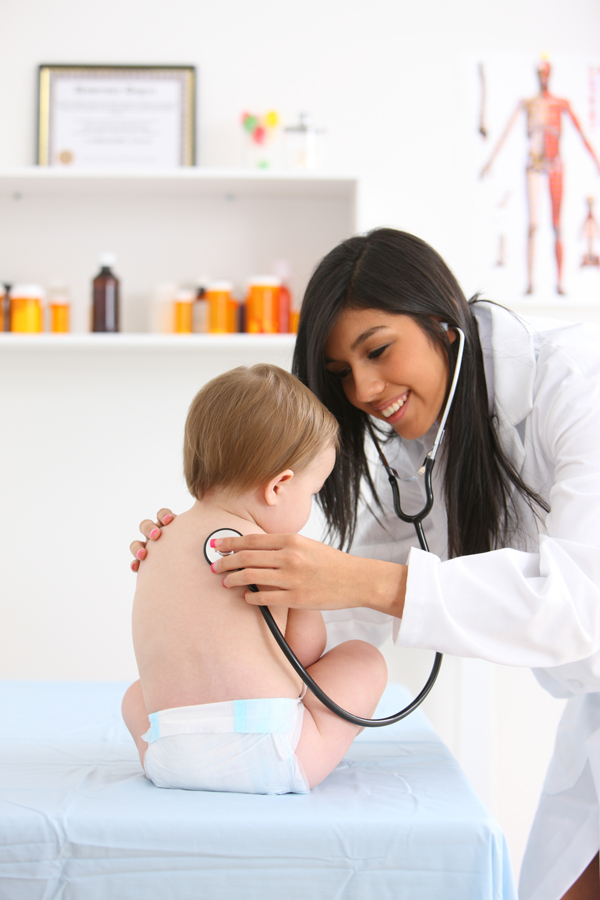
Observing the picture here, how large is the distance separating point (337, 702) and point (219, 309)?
4.32 feet

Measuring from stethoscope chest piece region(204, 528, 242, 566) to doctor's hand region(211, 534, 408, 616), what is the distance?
0.01 m

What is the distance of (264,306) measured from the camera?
1931 mm

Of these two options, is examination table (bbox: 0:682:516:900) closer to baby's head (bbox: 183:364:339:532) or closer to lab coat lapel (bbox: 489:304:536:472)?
baby's head (bbox: 183:364:339:532)

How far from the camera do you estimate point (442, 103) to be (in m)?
2.13

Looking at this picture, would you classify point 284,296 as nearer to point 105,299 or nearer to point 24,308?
point 105,299

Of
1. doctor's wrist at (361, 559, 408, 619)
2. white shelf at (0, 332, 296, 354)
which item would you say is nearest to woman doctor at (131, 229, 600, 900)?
doctor's wrist at (361, 559, 408, 619)

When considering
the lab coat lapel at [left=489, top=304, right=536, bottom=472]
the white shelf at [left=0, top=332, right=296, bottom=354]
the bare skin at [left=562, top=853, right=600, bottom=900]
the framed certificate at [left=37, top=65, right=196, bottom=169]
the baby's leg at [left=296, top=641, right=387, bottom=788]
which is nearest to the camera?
the baby's leg at [left=296, top=641, right=387, bottom=788]

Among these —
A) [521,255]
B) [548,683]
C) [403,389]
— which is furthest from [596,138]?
[548,683]

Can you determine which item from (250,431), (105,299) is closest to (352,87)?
(105,299)

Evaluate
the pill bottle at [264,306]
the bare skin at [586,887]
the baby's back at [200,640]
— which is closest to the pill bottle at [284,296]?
the pill bottle at [264,306]

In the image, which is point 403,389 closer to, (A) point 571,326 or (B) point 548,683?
(A) point 571,326

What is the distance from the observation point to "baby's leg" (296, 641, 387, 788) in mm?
838

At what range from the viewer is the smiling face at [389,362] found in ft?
3.67

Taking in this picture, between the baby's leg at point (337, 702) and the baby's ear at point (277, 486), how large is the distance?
215 mm
